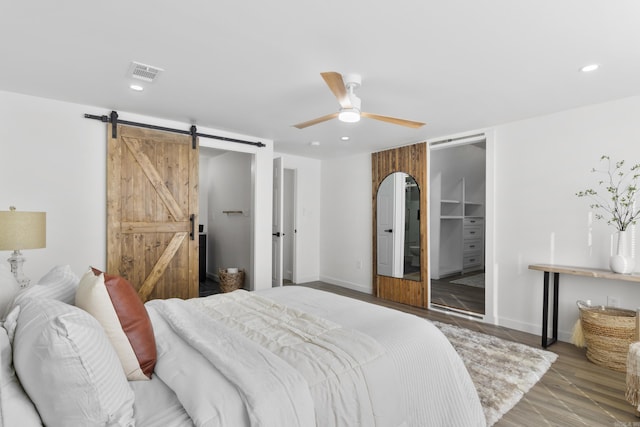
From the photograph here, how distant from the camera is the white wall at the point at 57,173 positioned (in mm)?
2932

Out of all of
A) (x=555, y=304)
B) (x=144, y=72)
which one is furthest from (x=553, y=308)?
(x=144, y=72)

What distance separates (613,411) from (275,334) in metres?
2.29

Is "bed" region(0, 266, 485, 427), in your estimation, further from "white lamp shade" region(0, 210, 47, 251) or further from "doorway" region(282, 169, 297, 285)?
"doorway" region(282, 169, 297, 285)

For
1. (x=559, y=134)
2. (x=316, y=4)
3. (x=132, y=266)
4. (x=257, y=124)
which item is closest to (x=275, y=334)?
(x=316, y=4)

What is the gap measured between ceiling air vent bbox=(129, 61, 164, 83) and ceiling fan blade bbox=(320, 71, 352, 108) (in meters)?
1.35

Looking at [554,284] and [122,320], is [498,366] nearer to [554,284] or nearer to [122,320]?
[554,284]

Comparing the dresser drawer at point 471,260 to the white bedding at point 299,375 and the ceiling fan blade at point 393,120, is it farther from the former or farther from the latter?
the white bedding at point 299,375

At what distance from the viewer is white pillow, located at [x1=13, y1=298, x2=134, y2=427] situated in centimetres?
89

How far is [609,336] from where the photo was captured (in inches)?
106

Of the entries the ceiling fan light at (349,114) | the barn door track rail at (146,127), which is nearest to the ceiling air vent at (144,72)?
the barn door track rail at (146,127)

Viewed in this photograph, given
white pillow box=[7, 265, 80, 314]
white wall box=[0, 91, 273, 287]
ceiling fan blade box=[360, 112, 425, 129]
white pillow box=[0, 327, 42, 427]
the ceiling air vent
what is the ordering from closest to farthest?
white pillow box=[0, 327, 42, 427]
white pillow box=[7, 265, 80, 314]
the ceiling air vent
ceiling fan blade box=[360, 112, 425, 129]
white wall box=[0, 91, 273, 287]

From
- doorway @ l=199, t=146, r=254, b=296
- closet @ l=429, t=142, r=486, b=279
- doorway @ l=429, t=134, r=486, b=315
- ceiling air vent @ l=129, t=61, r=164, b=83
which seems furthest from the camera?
closet @ l=429, t=142, r=486, b=279

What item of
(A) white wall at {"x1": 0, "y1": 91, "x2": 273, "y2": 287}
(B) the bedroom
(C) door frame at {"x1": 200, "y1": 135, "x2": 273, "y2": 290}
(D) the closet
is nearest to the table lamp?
(A) white wall at {"x1": 0, "y1": 91, "x2": 273, "y2": 287}

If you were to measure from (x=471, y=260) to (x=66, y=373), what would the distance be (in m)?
7.32
